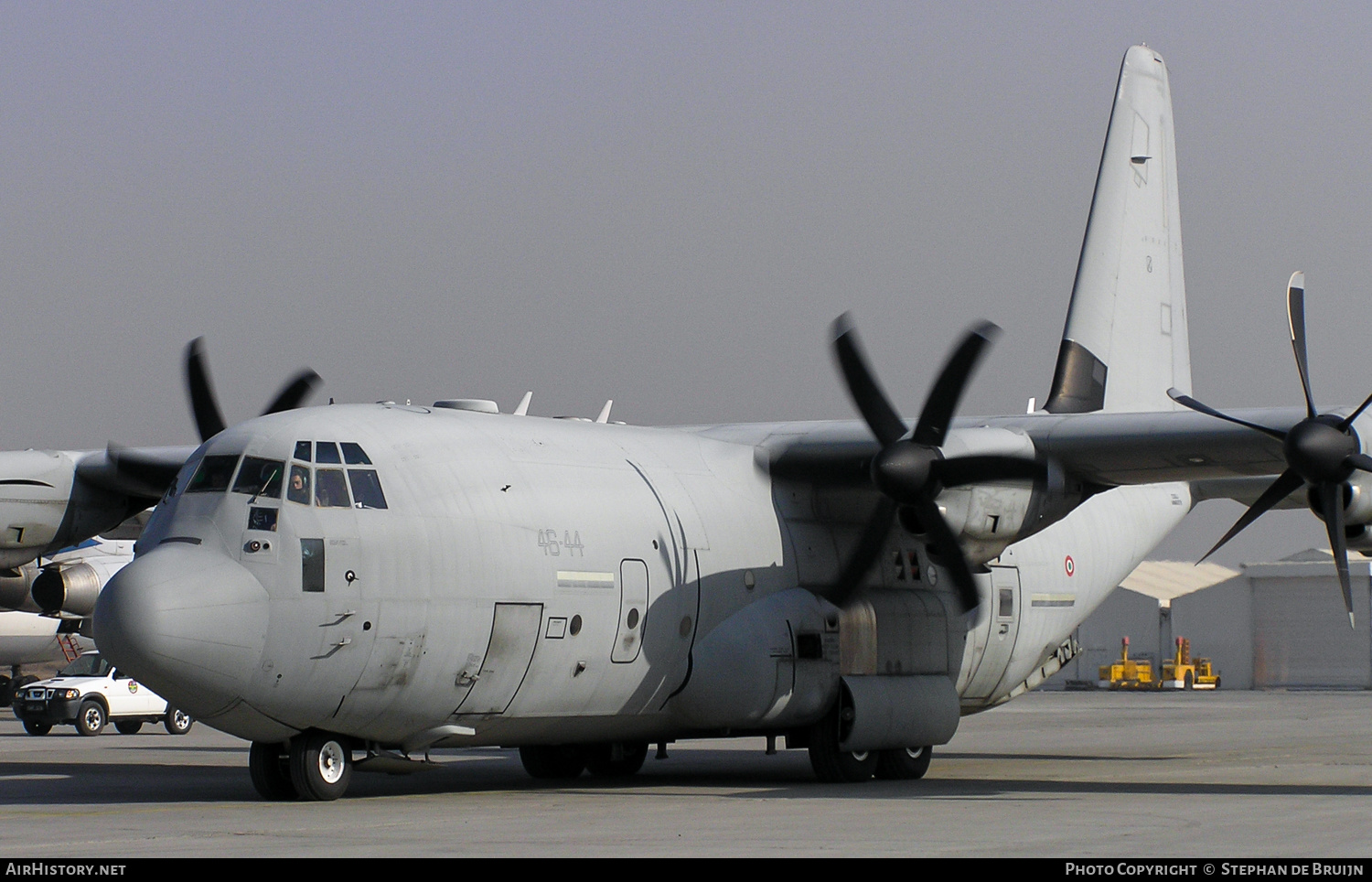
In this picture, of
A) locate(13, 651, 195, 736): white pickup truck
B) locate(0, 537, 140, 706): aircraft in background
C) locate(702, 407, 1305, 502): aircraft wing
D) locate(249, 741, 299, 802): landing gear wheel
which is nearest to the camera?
locate(249, 741, 299, 802): landing gear wheel

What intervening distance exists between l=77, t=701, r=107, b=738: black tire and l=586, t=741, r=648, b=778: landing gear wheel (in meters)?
15.3

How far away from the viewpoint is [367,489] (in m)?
15.9

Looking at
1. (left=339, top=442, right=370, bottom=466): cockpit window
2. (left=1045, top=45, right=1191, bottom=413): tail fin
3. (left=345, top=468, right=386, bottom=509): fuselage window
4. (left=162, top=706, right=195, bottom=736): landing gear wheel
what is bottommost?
(left=162, top=706, right=195, bottom=736): landing gear wheel

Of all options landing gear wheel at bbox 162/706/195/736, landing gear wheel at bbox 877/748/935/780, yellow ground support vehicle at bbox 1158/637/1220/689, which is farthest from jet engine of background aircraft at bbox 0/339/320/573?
yellow ground support vehicle at bbox 1158/637/1220/689

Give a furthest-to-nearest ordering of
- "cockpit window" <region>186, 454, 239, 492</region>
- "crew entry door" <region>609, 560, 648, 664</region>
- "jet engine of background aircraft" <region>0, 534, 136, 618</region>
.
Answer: "jet engine of background aircraft" <region>0, 534, 136, 618</region>
"crew entry door" <region>609, 560, 648, 664</region>
"cockpit window" <region>186, 454, 239, 492</region>

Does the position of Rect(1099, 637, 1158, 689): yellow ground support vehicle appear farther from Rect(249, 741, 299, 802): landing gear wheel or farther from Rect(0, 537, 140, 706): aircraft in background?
Rect(249, 741, 299, 802): landing gear wheel

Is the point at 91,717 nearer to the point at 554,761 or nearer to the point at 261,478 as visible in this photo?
the point at 554,761

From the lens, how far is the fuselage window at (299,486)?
15.5 metres

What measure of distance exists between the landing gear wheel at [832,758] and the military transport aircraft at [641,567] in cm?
3

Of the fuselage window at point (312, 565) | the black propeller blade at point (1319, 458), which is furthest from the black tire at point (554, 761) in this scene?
the black propeller blade at point (1319, 458)

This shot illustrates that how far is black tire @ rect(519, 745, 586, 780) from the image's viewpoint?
20.3 meters

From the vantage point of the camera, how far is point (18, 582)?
36062mm

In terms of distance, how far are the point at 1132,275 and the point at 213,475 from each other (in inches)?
599

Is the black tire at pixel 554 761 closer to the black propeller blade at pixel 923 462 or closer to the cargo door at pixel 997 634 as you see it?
the black propeller blade at pixel 923 462
